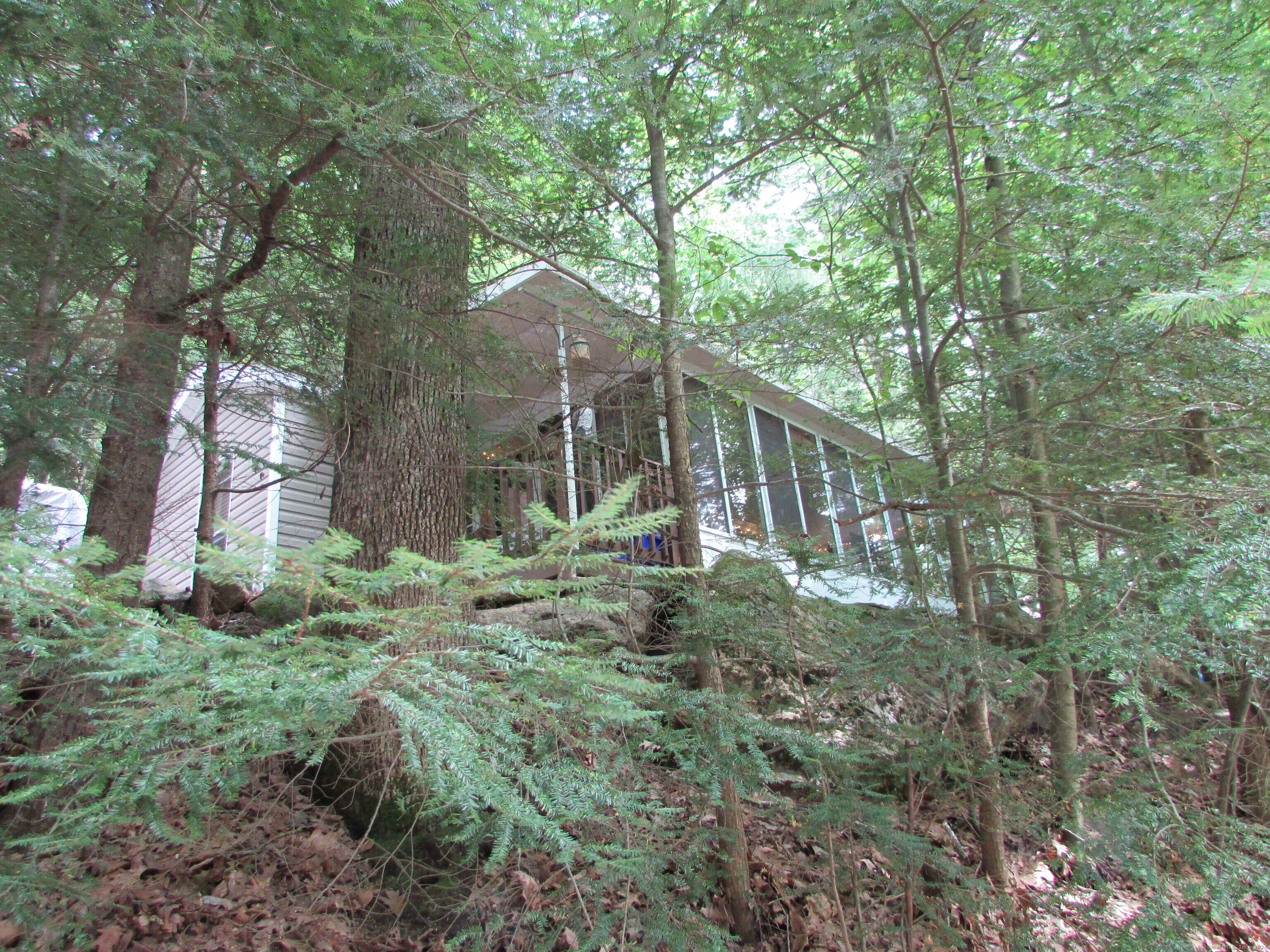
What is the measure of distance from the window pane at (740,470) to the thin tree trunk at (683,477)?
0.40 meters

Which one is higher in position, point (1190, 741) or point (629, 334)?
point (629, 334)

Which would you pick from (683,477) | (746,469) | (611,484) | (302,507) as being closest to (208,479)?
(302,507)

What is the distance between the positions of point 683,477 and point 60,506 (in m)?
6.56

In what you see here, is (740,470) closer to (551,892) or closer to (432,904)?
(551,892)

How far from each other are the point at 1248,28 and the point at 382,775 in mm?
7876

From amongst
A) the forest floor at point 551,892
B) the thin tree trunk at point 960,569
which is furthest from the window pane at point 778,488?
the forest floor at point 551,892

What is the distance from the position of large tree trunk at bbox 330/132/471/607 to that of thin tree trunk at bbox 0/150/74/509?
1.62 m

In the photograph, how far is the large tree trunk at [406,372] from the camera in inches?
197

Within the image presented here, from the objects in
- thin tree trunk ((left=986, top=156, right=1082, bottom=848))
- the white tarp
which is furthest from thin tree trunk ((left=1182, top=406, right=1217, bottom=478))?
the white tarp

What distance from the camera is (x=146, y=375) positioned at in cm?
512

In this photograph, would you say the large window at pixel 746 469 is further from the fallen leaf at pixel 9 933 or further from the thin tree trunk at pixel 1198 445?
the fallen leaf at pixel 9 933

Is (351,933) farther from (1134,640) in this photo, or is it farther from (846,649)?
(1134,640)

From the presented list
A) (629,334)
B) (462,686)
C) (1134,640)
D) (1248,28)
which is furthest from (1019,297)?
(462,686)

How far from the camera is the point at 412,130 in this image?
390 centimetres
